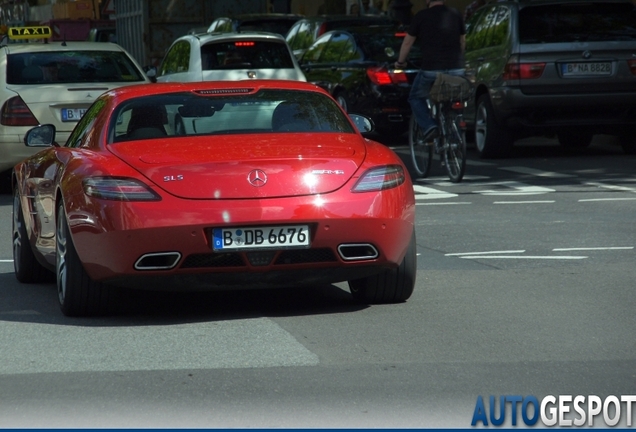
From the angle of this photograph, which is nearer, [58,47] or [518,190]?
[518,190]

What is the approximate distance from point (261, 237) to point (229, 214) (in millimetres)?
198

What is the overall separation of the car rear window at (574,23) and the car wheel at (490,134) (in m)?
0.95

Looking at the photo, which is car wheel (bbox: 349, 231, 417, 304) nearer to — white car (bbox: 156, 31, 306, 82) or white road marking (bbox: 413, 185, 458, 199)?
white road marking (bbox: 413, 185, 458, 199)

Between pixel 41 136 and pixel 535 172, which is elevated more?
pixel 41 136

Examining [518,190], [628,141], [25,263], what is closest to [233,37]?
[628,141]

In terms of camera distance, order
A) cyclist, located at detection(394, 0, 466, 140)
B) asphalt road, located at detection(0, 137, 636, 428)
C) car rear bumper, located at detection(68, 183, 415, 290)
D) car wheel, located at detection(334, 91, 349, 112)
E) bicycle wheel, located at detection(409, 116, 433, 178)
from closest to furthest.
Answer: asphalt road, located at detection(0, 137, 636, 428), car rear bumper, located at detection(68, 183, 415, 290), cyclist, located at detection(394, 0, 466, 140), bicycle wheel, located at detection(409, 116, 433, 178), car wheel, located at detection(334, 91, 349, 112)

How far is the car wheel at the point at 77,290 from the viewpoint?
7363mm

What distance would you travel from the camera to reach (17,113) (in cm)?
1448

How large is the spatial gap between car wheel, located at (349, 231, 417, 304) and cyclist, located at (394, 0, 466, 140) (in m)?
7.22

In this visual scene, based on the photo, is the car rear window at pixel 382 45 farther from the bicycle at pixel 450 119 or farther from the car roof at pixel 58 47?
the car roof at pixel 58 47

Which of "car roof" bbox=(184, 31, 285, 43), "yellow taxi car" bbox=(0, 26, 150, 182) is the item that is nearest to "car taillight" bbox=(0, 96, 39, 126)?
"yellow taxi car" bbox=(0, 26, 150, 182)

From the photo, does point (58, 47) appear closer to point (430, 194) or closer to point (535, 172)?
point (430, 194)

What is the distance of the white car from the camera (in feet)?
58.9

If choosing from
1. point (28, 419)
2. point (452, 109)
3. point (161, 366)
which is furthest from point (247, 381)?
point (452, 109)
